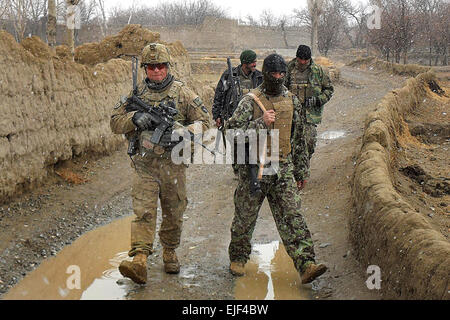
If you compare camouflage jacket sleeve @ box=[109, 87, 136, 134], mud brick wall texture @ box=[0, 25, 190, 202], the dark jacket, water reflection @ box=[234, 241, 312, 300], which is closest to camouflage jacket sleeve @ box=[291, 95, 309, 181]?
water reflection @ box=[234, 241, 312, 300]

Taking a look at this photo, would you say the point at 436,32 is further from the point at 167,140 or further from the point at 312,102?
the point at 167,140

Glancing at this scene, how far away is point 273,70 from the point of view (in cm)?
520

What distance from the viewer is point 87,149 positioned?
34.5 feet

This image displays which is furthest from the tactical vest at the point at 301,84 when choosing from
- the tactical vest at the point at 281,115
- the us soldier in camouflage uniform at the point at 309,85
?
the tactical vest at the point at 281,115

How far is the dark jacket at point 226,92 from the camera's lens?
8.55 meters

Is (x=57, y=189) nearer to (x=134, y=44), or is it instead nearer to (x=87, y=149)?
(x=87, y=149)

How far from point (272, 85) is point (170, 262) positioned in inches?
74.3

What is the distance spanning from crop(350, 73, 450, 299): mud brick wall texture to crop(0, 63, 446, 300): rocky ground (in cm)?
30

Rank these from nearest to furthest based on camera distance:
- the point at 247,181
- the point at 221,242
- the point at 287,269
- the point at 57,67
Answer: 1. the point at 247,181
2. the point at 287,269
3. the point at 221,242
4. the point at 57,67

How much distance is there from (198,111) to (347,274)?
198 cm

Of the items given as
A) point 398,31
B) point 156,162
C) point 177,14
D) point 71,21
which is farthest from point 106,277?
point 177,14

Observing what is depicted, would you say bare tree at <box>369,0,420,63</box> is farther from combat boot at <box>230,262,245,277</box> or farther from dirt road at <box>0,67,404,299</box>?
combat boot at <box>230,262,245,277</box>

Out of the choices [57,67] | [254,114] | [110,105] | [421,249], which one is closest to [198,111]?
[254,114]

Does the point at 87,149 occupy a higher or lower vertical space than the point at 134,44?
lower
